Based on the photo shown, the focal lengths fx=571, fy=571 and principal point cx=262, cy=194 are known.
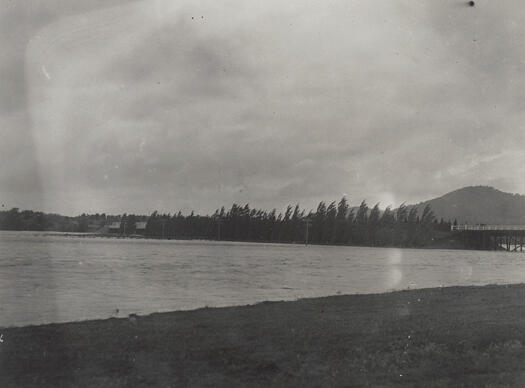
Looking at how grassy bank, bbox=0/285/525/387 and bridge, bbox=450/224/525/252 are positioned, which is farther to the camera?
bridge, bbox=450/224/525/252

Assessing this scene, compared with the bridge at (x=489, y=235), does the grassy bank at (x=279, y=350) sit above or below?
below

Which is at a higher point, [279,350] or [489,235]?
[489,235]

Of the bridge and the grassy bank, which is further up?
the bridge

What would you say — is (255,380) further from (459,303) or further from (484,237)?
(484,237)

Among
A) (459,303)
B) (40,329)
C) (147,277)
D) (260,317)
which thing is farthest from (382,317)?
(147,277)

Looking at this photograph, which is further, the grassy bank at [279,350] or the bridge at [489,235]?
the bridge at [489,235]
